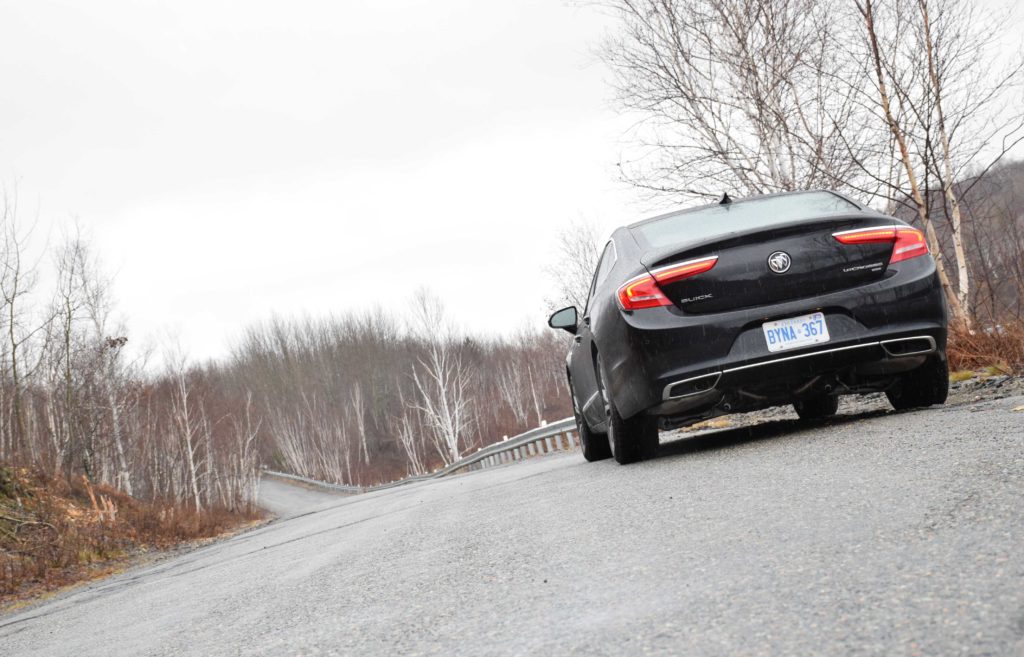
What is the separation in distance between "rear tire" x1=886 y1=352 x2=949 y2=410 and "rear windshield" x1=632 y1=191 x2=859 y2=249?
1036 millimetres

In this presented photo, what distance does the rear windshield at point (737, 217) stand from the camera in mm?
4965

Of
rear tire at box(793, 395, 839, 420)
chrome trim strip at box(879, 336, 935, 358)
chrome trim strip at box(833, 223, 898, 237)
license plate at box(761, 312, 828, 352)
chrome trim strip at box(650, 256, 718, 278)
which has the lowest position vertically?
rear tire at box(793, 395, 839, 420)

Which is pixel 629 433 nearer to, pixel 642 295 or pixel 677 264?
pixel 642 295

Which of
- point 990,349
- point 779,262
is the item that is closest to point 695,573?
point 779,262

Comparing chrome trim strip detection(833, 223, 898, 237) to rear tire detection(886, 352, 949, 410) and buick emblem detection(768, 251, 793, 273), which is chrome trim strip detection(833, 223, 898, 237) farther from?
rear tire detection(886, 352, 949, 410)

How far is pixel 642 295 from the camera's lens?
477cm

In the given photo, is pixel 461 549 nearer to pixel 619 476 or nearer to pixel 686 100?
pixel 619 476

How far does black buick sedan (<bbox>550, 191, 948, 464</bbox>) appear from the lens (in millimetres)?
4613

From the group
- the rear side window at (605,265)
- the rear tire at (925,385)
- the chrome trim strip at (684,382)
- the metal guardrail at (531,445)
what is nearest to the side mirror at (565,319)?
the rear side window at (605,265)

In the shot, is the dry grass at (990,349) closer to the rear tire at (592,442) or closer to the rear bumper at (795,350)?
the rear bumper at (795,350)

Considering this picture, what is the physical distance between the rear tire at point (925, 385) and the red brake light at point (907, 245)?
2.02 ft

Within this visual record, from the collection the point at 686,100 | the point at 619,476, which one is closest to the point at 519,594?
the point at 619,476

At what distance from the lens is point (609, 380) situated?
5262 millimetres

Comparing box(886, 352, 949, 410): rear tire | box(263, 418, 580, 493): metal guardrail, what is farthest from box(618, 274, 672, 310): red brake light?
box(263, 418, 580, 493): metal guardrail
